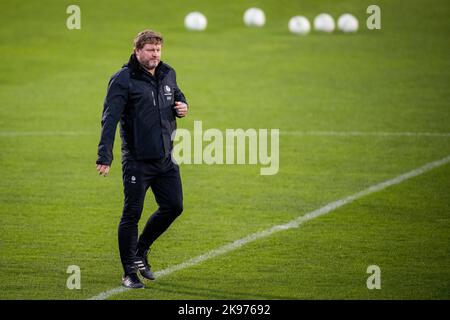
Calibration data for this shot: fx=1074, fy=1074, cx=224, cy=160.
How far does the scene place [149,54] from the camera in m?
10.4

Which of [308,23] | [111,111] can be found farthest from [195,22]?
[111,111]

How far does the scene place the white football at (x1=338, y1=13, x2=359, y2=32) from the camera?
31538 mm

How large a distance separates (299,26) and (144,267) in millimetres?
21189

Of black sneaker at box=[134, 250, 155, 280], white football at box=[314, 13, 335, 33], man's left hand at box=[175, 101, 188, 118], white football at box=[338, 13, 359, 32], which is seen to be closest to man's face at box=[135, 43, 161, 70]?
man's left hand at box=[175, 101, 188, 118]

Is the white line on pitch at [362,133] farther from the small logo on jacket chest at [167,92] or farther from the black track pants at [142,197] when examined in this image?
the small logo on jacket chest at [167,92]

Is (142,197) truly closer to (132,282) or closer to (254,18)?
(132,282)

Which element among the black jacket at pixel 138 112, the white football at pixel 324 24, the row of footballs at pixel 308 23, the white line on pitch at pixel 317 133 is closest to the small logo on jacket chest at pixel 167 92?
the black jacket at pixel 138 112

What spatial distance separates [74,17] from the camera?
34000mm

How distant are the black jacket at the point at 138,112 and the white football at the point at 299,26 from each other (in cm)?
2100

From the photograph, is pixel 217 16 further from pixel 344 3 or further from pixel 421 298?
pixel 421 298

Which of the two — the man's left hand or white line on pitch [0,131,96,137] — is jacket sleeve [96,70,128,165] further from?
white line on pitch [0,131,96,137]

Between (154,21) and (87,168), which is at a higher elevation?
(154,21)
